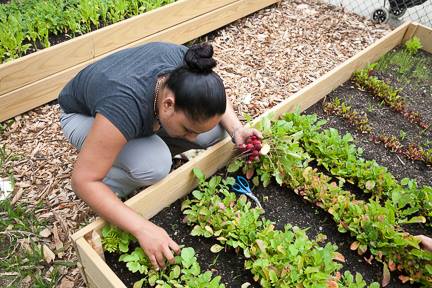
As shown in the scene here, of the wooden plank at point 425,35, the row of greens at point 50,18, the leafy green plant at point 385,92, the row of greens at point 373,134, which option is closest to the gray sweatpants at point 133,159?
the row of greens at point 50,18

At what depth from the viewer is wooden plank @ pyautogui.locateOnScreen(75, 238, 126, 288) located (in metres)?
1.52

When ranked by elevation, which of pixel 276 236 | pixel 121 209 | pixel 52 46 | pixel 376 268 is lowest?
pixel 376 268

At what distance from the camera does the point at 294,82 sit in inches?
133

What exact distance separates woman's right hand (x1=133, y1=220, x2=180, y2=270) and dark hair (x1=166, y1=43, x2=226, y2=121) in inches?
18.5

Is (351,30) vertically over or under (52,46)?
under

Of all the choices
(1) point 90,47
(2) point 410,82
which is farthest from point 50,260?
(2) point 410,82

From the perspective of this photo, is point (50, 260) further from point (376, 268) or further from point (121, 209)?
point (376, 268)

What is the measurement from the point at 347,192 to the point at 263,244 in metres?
0.58

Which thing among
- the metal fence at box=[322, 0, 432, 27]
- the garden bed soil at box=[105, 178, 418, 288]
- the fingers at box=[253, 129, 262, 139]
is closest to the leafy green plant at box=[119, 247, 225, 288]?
the garden bed soil at box=[105, 178, 418, 288]

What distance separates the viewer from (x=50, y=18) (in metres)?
3.05

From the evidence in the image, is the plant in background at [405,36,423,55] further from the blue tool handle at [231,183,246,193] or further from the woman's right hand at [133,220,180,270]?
Result: the woman's right hand at [133,220,180,270]

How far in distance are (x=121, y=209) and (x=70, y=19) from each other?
202cm

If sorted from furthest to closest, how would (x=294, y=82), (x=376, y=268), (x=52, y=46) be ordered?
(x=294, y=82), (x=52, y=46), (x=376, y=268)

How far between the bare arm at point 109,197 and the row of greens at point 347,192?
0.65 metres
